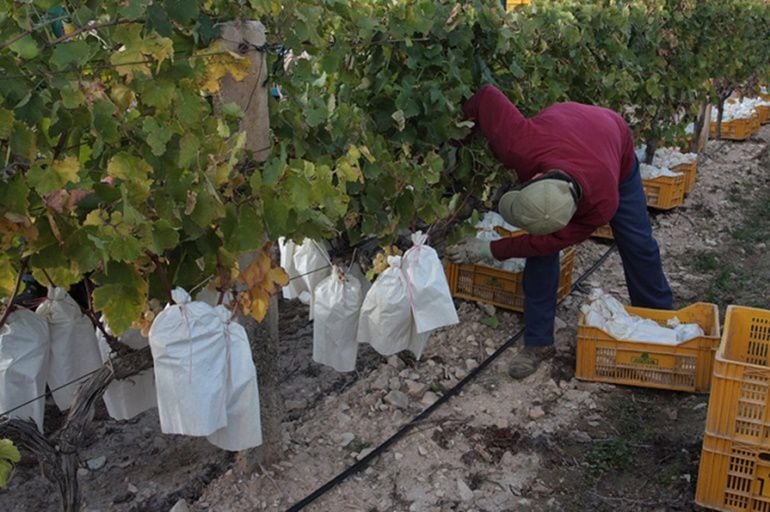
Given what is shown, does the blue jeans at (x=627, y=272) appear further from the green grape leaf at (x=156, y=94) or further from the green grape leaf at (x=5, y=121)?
the green grape leaf at (x=5, y=121)

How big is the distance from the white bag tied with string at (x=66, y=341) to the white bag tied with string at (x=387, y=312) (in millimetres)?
1043

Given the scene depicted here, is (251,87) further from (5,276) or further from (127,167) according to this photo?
(5,276)

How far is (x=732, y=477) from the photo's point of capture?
3.00 m

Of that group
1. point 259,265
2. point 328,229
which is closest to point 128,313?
point 259,265

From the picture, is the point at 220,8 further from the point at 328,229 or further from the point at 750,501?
the point at 750,501

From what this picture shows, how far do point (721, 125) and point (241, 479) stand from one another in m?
9.93

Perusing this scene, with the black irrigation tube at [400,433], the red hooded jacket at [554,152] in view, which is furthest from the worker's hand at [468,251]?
the black irrigation tube at [400,433]

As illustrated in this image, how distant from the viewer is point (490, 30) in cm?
397

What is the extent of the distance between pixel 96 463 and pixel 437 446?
1.49 m

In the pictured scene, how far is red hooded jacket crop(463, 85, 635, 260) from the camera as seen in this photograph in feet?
12.2

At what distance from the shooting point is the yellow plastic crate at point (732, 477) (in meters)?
2.92

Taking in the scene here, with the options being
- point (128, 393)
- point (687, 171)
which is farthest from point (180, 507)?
point (687, 171)

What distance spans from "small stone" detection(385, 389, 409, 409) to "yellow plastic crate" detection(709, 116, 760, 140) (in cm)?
883

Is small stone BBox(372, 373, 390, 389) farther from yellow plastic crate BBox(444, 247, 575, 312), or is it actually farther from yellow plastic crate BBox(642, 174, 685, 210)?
yellow plastic crate BBox(642, 174, 685, 210)
